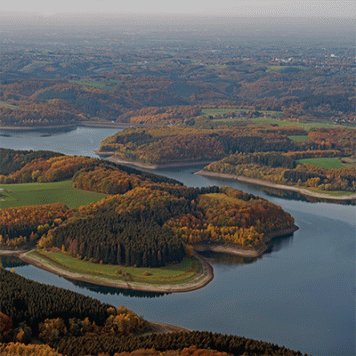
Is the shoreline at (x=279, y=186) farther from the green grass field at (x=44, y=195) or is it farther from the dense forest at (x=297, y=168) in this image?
the green grass field at (x=44, y=195)

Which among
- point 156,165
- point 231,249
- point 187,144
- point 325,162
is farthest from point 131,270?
point 187,144

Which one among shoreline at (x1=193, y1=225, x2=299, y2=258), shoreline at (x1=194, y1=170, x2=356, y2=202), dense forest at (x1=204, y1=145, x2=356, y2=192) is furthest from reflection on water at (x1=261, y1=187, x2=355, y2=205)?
shoreline at (x1=193, y1=225, x2=299, y2=258)

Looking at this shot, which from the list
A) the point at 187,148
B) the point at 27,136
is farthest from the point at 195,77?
the point at 187,148

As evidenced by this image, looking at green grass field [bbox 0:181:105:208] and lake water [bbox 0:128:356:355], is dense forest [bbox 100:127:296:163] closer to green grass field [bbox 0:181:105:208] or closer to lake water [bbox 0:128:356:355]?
green grass field [bbox 0:181:105:208]

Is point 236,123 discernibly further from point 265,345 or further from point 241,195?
point 265,345

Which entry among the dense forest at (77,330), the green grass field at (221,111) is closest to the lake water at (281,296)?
the dense forest at (77,330)

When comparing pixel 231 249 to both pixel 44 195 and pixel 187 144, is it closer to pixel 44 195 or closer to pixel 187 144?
pixel 44 195
